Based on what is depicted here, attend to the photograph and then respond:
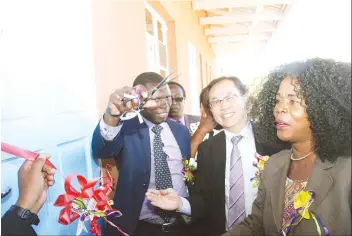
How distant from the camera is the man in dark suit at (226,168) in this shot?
3.13 feet

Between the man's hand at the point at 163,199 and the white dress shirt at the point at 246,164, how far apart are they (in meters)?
0.06

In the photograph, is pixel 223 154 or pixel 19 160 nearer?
pixel 19 160

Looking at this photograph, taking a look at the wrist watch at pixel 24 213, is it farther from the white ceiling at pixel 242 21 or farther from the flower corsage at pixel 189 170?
the white ceiling at pixel 242 21

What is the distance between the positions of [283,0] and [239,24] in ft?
1.05

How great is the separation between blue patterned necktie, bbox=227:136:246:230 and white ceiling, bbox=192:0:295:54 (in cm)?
38

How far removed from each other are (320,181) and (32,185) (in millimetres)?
551

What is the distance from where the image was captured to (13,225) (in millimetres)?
497

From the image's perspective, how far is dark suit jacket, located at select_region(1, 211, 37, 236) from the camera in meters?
0.50

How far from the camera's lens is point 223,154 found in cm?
100

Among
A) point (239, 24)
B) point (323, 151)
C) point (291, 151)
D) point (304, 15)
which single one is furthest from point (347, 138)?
point (239, 24)

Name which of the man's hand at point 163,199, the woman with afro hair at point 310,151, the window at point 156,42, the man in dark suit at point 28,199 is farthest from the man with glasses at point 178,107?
the man in dark suit at point 28,199

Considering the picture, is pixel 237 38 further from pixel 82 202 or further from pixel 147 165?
pixel 82 202

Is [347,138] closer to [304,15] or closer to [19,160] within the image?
[304,15]

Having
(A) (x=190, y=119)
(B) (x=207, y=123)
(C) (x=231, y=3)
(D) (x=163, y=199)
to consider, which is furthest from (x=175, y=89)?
(D) (x=163, y=199)
